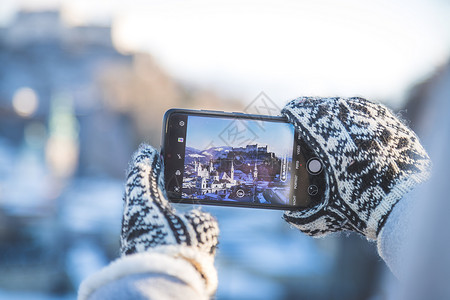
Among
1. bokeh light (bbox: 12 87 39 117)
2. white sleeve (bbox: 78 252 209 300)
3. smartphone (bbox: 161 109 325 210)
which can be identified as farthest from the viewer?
bokeh light (bbox: 12 87 39 117)

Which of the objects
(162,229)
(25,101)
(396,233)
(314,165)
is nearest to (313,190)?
(314,165)

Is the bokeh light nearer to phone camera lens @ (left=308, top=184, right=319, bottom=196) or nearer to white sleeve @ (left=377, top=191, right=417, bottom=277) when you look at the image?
phone camera lens @ (left=308, top=184, right=319, bottom=196)

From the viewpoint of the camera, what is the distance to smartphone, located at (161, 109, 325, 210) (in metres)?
0.56

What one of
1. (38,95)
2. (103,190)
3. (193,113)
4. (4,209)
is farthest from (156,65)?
(193,113)

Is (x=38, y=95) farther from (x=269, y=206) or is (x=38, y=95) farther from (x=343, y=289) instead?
(x=269, y=206)

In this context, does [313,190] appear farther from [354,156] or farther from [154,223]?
[154,223]

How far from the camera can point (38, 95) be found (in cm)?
754

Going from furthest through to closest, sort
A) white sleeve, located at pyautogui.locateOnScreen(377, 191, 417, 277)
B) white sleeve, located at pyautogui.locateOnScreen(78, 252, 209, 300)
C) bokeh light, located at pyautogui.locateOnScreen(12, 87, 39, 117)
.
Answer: bokeh light, located at pyautogui.locateOnScreen(12, 87, 39, 117), white sleeve, located at pyautogui.locateOnScreen(377, 191, 417, 277), white sleeve, located at pyautogui.locateOnScreen(78, 252, 209, 300)

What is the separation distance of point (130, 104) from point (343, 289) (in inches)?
216

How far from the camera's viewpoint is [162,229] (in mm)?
400

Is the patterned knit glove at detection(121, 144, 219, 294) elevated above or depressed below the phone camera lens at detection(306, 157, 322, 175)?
below

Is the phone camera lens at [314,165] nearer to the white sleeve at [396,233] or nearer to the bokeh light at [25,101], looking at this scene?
the white sleeve at [396,233]

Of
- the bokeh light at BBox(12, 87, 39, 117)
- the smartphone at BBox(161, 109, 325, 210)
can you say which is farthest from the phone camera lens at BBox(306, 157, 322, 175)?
the bokeh light at BBox(12, 87, 39, 117)

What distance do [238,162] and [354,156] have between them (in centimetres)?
17
